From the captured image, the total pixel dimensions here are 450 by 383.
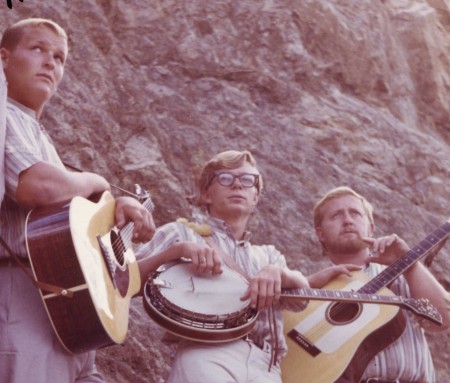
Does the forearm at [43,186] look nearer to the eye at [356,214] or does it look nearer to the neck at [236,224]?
the neck at [236,224]

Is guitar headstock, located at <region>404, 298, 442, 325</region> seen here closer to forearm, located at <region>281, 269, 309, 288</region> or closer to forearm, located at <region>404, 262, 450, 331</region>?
forearm, located at <region>404, 262, 450, 331</region>

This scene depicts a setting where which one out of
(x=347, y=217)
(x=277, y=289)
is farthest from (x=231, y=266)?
(x=347, y=217)

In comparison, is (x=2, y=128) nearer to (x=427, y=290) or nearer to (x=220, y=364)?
(x=220, y=364)

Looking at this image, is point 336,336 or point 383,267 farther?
point 383,267

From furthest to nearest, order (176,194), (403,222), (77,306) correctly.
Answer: (403,222)
(176,194)
(77,306)

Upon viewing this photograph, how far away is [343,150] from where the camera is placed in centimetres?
721

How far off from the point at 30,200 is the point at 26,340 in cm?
50

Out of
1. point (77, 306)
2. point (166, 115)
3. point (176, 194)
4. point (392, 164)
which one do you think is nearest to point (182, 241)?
point (77, 306)

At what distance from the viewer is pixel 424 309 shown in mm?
3717

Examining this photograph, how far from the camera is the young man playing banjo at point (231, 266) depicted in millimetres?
3172

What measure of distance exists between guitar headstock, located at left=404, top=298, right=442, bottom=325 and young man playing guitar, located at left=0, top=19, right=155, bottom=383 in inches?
54.0

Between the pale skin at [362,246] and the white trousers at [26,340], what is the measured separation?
69.0 inches

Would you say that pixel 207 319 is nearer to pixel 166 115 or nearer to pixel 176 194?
pixel 176 194

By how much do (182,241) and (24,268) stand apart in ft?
2.94
